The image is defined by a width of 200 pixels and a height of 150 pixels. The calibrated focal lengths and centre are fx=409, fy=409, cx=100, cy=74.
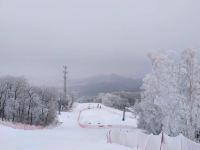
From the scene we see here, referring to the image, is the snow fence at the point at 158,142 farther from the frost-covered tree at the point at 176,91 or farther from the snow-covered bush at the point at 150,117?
the snow-covered bush at the point at 150,117

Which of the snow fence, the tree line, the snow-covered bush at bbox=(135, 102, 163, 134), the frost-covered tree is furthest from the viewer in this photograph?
the tree line

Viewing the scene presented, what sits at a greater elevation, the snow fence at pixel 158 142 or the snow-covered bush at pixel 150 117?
the snow fence at pixel 158 142

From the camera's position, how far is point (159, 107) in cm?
6222

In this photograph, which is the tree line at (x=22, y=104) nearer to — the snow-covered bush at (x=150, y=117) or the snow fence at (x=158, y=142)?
the snow-covered bush at (x=150, y=117)

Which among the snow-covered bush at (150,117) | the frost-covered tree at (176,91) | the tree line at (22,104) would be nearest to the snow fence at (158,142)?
the frost-covered tree at (176,91)

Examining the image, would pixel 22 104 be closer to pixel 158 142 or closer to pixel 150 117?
pixel 150 117

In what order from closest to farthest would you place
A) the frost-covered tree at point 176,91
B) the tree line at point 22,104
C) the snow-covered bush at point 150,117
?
the frost-covered tree at point 176,91 → the snow-covered bush at point 150,117 → the tree line at point 22,104

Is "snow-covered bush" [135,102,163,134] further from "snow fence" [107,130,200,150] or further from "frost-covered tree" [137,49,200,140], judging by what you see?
"snow fence" [107,130,200,150]

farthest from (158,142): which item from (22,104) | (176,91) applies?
(22,104)

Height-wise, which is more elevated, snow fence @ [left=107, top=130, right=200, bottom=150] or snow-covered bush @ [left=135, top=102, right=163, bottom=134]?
snow fence @ [left=107, top=130, right=200, bottom=150]

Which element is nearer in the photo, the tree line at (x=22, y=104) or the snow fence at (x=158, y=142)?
the snow fence at (x=158, y=142)

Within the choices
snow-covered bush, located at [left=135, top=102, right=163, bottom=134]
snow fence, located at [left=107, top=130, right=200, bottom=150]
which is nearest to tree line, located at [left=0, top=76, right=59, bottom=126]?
snow-covered bush, located at [left=135, top=102, right=163, bottom=134]

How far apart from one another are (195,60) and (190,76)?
8.73 ft

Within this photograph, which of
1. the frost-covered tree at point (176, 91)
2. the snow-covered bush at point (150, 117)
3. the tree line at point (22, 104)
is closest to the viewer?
the frost-covered tree at point (176, 91)
